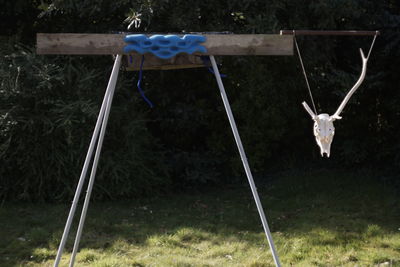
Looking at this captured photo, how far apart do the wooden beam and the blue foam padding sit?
44 millimetres

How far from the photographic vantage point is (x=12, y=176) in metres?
6.14

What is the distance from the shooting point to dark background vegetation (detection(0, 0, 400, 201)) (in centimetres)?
596

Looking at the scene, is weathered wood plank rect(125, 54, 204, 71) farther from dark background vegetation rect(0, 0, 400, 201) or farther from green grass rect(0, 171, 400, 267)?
dark background vegetation rect(0, 0, 400, 201)

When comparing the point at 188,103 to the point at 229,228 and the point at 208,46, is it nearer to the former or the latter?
the point at 229,228

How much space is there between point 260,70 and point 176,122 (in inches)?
46.1

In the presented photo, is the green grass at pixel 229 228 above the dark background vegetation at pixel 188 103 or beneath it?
beneath

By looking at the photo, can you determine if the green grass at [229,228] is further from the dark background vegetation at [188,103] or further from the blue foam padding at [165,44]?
the blue foam padding at [165,44]

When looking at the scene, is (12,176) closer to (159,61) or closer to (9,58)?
(9,58)

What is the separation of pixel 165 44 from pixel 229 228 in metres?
2.37

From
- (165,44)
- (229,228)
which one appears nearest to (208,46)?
(165,44)

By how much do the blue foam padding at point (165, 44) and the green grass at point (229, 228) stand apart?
1738mm

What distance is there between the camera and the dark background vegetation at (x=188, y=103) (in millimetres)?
5961

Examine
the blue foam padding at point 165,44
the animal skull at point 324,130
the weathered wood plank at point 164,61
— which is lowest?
the animal skull at point 324,130

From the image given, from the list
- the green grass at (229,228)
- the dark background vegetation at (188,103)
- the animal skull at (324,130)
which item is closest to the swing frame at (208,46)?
the animal skull at (324,130)
